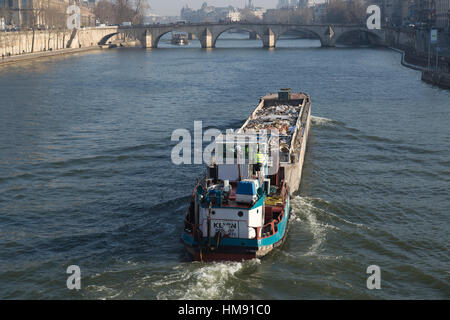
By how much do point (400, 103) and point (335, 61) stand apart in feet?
137

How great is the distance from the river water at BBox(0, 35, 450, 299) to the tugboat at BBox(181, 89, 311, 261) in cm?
54

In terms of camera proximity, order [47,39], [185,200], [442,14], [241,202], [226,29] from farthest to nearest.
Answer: [226,29] < [47,39] < [442,14] < [185,200] < [241,202]

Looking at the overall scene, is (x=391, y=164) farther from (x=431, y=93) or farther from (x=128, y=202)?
(x=431, y=93)

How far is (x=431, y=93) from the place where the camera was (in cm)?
5178

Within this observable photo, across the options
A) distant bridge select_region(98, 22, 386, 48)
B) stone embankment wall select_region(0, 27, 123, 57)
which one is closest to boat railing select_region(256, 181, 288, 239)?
stone embankment wall select_region(0, 27, 123, 57)

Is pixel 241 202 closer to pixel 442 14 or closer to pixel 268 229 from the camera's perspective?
pixel 268 229

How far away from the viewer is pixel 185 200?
23234 mm

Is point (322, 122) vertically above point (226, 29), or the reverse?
point (226, 29)

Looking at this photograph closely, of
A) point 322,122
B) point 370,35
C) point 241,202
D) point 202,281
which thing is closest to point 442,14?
point 370,35

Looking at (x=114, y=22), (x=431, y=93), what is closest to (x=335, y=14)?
(x=114, y=22)

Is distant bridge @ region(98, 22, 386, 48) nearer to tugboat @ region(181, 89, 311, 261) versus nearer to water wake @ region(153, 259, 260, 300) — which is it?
tugboat @ region(181, 89, 311, 261)

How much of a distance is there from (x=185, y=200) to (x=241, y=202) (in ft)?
20.9

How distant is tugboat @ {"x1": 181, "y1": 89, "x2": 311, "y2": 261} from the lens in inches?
673

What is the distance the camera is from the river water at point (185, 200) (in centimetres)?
1645
